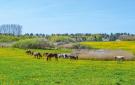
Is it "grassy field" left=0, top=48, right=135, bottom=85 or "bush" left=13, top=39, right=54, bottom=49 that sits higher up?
"bush" left=13, top=39, right=54, bottom=49

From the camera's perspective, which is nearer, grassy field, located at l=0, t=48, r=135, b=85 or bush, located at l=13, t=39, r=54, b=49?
grassy field, located at l=0, t=48, r=135, b=85

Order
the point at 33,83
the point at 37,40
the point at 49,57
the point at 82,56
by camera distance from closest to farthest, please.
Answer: the point at 33,83
the point at 49,57
the point at 82,56
the point at 37,40

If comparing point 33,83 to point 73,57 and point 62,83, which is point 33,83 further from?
point 73,57

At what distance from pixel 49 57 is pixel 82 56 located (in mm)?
5890

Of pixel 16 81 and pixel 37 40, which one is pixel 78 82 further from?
pixel 37 40

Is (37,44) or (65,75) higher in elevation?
(37,44)

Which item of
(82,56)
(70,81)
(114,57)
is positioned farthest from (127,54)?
(70,81)

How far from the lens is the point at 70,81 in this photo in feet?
76.4

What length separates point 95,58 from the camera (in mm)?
51750

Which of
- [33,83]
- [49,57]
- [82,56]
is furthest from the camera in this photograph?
[82,56]

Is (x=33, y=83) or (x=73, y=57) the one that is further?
(x=73, y=57)

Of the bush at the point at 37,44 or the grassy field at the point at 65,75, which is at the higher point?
the bush at the point at 37,44

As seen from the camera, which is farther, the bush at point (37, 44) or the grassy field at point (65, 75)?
the bush at point (37, 44)

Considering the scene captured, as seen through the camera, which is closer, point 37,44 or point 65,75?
point 65,75
